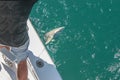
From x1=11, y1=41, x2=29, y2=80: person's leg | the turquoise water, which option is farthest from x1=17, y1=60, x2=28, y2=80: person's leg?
the turquoise water

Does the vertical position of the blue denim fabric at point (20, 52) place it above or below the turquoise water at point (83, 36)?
above

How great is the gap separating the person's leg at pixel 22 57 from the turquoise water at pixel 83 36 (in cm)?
148

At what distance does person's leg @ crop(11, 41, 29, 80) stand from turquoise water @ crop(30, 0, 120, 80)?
148cm

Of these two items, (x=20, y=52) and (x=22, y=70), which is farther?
(x=22, y=70)

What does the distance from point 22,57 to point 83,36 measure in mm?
1886

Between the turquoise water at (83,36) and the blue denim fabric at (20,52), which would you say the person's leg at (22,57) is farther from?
the turquoise water at (83,36)

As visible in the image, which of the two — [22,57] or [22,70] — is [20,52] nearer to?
[22,57]

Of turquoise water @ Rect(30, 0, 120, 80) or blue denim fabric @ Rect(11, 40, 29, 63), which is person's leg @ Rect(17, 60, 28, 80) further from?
turquoise water @ Rect(30, 0, 120, 80)

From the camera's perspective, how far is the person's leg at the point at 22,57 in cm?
254

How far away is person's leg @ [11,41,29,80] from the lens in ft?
8.33

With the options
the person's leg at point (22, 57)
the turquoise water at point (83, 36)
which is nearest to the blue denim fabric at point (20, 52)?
the person's leg at point (22, 57)

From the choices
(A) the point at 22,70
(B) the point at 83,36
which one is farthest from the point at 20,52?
(B) the point at 83,36

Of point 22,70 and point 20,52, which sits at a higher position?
point 20,52

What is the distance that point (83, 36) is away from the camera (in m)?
4.46
